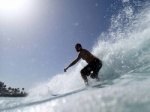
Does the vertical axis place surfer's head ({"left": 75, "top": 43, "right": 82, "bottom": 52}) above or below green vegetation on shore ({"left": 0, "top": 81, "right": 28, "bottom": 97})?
below

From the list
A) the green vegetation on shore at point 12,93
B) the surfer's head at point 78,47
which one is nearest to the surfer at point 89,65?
the surfer's head at point 78,47

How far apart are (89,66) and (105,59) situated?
2.65 metres

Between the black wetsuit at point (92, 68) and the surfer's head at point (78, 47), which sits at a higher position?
the surfer's head at point (78, 47)

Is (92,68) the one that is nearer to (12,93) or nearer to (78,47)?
(78,47)

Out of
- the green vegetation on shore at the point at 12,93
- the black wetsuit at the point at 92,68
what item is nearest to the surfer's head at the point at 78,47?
the black wetsuit at the point at 92,68

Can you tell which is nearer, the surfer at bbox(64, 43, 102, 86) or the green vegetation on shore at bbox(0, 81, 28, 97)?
the surfer at bbox(64, 43, 102, 86)

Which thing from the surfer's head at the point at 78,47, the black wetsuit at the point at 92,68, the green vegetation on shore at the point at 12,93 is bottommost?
the black wetsuit at the point at 92,68

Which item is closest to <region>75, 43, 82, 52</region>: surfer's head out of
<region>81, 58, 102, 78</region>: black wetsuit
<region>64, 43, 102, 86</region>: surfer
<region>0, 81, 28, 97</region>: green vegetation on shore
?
<region>64, 43, 102, 86</region>: surfer

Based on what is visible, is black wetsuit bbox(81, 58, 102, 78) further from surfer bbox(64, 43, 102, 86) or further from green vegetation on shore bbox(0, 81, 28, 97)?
green vegetation on shore bbox(0, 81, 28, 97)

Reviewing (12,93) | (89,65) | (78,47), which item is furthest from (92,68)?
(12,93)

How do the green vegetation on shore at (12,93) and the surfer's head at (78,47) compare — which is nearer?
the surfer's head at (78,47)

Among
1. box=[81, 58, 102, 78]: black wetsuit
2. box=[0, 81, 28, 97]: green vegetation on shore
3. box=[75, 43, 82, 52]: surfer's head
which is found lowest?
box=[81, 58, 102, 78]: black wetsuit

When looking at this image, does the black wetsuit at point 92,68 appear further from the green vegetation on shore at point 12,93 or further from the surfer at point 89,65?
the green vegetation on shore at point 12,93

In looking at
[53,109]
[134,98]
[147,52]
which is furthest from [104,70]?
[134,98]
